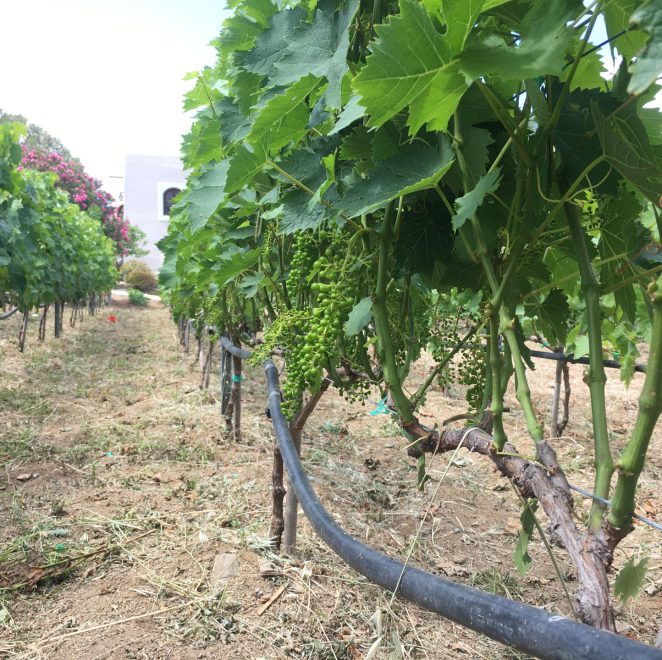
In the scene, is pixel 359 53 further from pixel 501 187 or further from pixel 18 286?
pixel 18 286

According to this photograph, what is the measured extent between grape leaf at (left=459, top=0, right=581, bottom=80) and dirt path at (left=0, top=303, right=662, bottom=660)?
221cm

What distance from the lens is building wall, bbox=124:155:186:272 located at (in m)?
36.5

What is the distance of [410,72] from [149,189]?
3912 centimetres

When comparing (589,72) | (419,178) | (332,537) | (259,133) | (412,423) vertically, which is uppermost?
(589,72)

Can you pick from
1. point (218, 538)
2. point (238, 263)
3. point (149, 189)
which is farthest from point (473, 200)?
point (149, 189)

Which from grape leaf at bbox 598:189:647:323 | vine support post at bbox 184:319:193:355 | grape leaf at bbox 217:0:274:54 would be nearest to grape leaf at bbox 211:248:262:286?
grape leaf at bbox 217:0:274:54

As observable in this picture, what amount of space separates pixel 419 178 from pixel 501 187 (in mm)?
230

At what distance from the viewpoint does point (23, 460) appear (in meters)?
4.45

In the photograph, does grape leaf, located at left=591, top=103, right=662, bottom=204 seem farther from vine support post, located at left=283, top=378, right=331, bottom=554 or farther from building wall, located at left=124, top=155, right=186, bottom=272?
building wall, located at left=124, top=155, right=186, bottom=272

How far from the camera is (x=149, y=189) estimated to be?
3700 centimetres

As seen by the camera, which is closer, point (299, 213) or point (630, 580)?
point (630, 580)

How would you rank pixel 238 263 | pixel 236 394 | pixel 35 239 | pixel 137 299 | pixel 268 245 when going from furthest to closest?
pixel 137 299 → pixel 35 239 → pixel 236 394 → pixel 238 263 → pixel 268 245

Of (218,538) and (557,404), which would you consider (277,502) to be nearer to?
(218,538)

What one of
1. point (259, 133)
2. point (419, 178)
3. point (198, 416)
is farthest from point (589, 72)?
point (198, 416)
